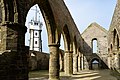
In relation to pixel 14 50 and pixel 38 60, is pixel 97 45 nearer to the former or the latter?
pixel 38 60

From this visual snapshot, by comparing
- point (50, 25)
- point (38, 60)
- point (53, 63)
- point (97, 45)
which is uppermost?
point (50, 25)

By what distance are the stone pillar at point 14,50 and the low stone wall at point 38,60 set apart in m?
14.2

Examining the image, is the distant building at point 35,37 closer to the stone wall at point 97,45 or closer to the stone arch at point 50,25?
the stone wall at point 97,45

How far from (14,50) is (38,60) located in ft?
54.6

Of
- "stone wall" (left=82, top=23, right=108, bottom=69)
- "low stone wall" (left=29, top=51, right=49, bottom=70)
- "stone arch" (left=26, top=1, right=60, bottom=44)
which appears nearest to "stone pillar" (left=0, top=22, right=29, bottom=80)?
"stone arch" (left=26, top=1, right=60, bottom=44)

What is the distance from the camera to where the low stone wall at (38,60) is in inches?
803

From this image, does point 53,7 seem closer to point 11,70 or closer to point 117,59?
point 11,70

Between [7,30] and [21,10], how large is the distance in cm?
81

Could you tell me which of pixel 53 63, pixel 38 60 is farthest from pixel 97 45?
pixel 53 63

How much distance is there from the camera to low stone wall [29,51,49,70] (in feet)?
66.9

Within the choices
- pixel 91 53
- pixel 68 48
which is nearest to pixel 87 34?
pixel 91 53

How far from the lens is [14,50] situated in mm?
5449

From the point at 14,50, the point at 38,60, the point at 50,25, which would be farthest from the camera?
the point at 38,60

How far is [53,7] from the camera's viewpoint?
9.53m
